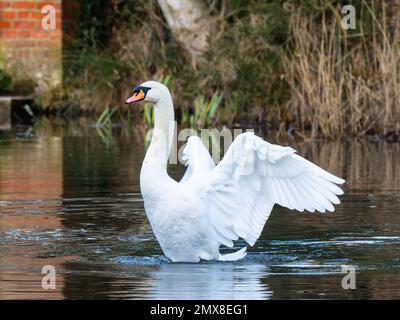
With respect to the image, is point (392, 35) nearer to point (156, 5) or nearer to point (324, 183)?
point (156, 5)

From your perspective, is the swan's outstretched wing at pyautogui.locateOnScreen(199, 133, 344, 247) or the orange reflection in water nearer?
the orange reflection in water

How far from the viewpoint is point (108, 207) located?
35.6 ft

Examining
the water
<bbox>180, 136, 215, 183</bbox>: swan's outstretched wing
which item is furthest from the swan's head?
the water

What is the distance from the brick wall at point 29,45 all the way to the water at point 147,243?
888cm

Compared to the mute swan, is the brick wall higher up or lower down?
higher up

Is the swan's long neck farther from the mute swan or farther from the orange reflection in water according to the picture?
the orange reflection in water

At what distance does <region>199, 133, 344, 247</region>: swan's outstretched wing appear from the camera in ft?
27.5

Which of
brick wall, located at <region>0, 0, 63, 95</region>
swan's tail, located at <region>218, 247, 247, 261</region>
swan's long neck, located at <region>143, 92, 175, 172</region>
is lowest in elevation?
swan's tail, located at <region>218, 247, 247, 261</region>

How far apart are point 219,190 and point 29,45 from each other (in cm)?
1565

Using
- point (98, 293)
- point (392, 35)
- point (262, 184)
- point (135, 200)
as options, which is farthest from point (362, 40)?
point (98, 293)

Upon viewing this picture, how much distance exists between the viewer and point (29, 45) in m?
23.5

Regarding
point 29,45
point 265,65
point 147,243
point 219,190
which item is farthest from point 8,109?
point 219,190

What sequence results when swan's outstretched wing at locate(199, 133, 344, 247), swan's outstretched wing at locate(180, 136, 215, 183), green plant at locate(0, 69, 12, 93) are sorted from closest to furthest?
1. swan's outstretched wing at locate(199, 133, 344, 247)
2. swan's outstretched wing at locate(180, 136, 215, 183)
3. green plant at locate(0, 69, 12, 93)

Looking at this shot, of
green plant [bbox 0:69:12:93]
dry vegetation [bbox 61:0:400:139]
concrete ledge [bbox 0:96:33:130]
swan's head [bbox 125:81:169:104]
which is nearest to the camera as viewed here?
swan's head [bbox 125:81:169:104]
